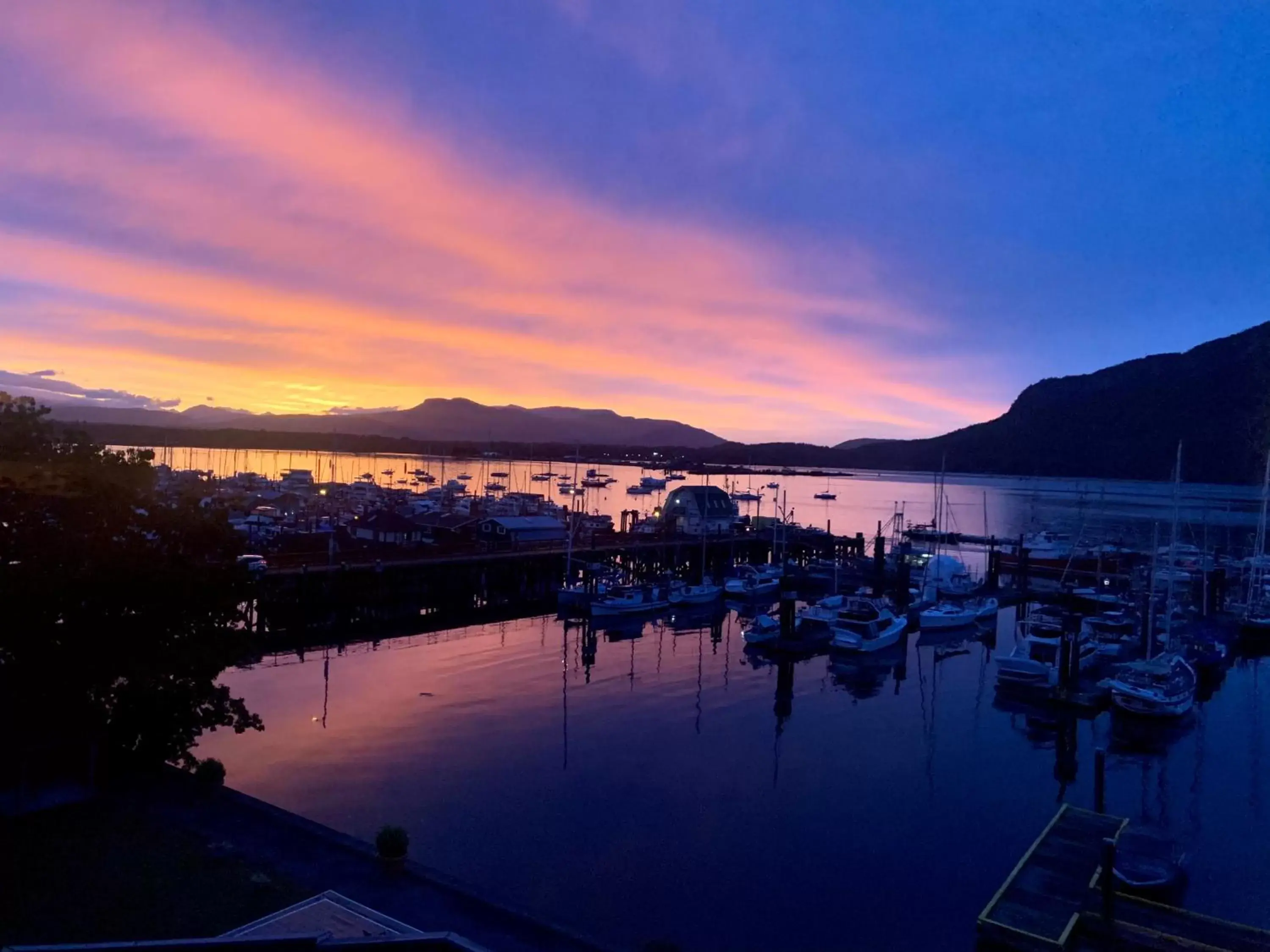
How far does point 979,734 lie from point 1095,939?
12.3 meters

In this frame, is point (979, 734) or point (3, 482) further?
point (979, 734)

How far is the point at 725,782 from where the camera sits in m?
18.8

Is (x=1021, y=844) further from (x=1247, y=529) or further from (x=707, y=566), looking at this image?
(x=1247, y=529)

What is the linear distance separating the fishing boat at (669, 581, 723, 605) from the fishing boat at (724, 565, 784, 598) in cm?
109

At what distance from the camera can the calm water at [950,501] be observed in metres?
89.8

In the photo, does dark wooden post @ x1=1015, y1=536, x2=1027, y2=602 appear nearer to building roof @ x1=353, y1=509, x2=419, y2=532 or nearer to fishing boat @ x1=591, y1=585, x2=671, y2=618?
fishing boat @ x1=591, y1=585, x2=671, y2=618

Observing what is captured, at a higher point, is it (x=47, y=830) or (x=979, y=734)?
(x=47, y=830)

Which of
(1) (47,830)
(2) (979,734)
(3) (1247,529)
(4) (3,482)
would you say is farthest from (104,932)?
(3) (1247,529)

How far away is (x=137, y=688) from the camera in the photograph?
13203mm

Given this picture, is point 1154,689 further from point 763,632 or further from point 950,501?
point 950,501

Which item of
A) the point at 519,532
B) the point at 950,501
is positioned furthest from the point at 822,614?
the point at 950,501

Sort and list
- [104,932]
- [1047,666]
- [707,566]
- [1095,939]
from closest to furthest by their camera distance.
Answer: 1. [104,932]
2. [1095,939]
3. [1047,666]
4. [707,566]

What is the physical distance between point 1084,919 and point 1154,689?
15563 millimetres

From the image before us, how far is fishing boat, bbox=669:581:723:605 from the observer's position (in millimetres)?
41000
